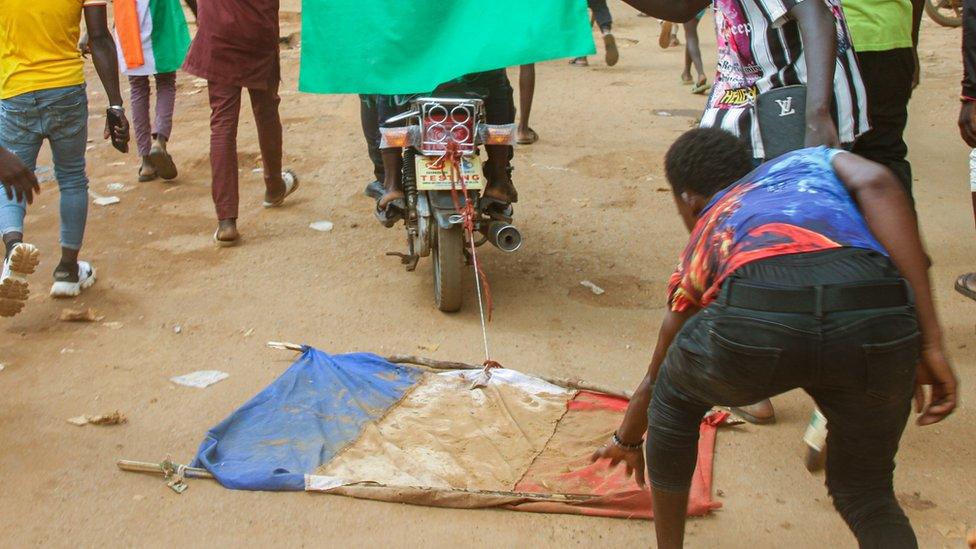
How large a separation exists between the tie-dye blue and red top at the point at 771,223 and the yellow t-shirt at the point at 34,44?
387 centimetres

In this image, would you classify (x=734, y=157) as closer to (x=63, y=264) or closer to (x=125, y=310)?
(x=125, y=310)

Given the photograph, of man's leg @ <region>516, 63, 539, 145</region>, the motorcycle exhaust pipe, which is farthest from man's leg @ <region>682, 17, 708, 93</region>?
the motorcycle exhaust pipe

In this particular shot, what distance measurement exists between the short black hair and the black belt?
414 mm

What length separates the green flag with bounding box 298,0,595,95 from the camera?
16.5ft

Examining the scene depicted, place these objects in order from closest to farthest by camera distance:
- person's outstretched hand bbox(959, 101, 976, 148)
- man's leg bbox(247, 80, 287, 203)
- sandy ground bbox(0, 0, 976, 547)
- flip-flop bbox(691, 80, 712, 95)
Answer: sandy ground bbox(0, 0, 976, 547) < person's outstretched hand bbox(959, 101, 976, 148) < man's leg bbox(247, 80, 287, 203) < flip-flop bbox(691, 80, 712, 95)

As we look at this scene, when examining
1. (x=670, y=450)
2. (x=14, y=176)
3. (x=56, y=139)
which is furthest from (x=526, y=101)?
(x=670, y=450)

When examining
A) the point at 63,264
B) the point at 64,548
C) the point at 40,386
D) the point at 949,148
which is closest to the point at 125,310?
the point at 63,264

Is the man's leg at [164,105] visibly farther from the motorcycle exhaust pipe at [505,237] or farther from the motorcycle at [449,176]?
the motorcycle exhaust pipe at [505,237]

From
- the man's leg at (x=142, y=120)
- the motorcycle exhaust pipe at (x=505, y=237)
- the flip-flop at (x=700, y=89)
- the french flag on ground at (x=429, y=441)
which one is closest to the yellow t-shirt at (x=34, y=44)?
the french flag on ground at (x=429, y=441)

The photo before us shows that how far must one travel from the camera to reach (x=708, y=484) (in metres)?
3.44

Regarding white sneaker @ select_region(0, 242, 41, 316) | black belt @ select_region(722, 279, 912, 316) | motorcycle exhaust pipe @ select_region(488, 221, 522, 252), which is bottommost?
white sneaker @ select_region(0, 242, 41, 316)

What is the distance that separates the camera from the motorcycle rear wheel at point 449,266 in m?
4.88

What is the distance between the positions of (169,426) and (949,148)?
635 cm

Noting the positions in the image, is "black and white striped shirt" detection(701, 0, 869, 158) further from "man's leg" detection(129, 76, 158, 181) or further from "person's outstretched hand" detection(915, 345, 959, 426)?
"man's leg" detection(129, 76, 158, 181)
